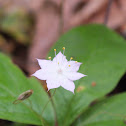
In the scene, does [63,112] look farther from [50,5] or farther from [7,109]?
[50,5]

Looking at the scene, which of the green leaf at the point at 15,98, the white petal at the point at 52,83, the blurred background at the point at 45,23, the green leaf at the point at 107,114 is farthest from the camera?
the blurred background at the point at 45,23

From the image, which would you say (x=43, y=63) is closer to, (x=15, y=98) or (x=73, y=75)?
(x=73, y=75)

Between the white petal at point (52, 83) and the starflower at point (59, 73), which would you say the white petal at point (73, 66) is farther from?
the white petal at point (52, 83)

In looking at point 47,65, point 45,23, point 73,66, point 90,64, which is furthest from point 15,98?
point 45,23

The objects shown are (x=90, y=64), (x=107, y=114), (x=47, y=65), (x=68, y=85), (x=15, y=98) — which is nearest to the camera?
(x=68, y=85)

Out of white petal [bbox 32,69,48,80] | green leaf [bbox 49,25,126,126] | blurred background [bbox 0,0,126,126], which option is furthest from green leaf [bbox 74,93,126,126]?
blurred background [bbox 0,0,126,126]

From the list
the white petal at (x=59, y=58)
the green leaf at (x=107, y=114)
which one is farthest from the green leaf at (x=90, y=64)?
the white petal at (x=59, y=58)
